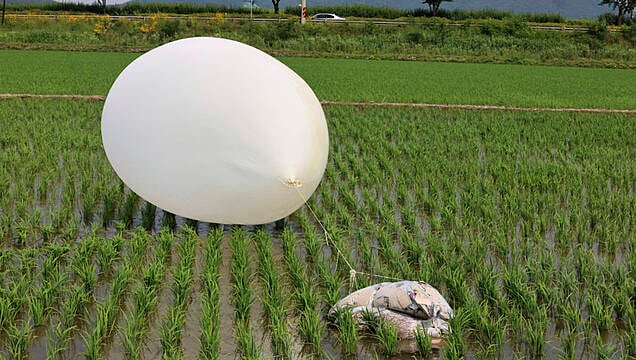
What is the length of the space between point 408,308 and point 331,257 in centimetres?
126

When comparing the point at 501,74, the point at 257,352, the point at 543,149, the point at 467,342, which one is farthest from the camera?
the point at 501,74

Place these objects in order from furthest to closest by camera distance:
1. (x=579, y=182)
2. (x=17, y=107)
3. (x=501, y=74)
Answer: (x=501, y=74), (x=17, y=107), (x=579, y=182)

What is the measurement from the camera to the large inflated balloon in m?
4.73

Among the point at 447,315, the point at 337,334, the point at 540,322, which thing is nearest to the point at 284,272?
the point at 337,334

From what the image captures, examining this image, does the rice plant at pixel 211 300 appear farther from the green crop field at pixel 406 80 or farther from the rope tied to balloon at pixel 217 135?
the green crop field at pixel 406 80

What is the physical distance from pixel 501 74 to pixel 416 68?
96.1 inches

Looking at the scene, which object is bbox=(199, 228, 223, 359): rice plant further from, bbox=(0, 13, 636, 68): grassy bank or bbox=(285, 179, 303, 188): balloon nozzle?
bbox=(0, 13, 636, 68): grassy bank

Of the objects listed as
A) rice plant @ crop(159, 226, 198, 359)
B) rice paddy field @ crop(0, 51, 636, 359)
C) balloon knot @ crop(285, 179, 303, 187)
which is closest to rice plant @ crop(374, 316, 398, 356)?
rice paddy field @ crop(0, 51, 636, 359)

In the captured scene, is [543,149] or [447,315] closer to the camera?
[447,315]

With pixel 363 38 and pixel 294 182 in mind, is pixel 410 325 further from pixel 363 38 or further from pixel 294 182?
pixel 363 38

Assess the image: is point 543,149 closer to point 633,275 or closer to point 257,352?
point 633,275

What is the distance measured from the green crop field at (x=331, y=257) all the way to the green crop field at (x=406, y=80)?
5.31 metres

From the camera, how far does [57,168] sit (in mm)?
7035

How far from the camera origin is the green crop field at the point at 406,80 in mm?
13719
